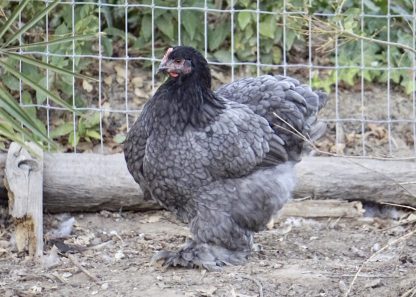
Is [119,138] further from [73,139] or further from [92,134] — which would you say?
[73,139]

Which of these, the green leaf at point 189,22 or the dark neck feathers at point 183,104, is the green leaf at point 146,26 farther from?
the dark neck feathers at point 183,104

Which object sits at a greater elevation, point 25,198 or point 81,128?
point 81,128

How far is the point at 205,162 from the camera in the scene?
5.53 m

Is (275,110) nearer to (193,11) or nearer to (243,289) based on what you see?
(243,289)

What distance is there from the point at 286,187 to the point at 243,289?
2.99ft

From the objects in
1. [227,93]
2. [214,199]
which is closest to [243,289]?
[214,199]

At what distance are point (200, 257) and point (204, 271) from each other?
0.29 ft

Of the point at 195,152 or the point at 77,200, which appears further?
the point at 77,200

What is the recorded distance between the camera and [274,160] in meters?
5.83

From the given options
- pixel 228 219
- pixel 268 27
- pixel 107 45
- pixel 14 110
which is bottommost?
pixel 228 219

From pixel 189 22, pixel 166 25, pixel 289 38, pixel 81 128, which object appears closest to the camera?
pixel 81 128

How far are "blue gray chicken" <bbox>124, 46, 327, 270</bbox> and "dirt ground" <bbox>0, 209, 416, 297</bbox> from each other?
198 mm

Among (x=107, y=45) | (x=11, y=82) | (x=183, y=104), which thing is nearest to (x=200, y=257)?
(x=183, y=104)

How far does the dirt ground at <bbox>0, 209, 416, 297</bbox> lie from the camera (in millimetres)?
5148
